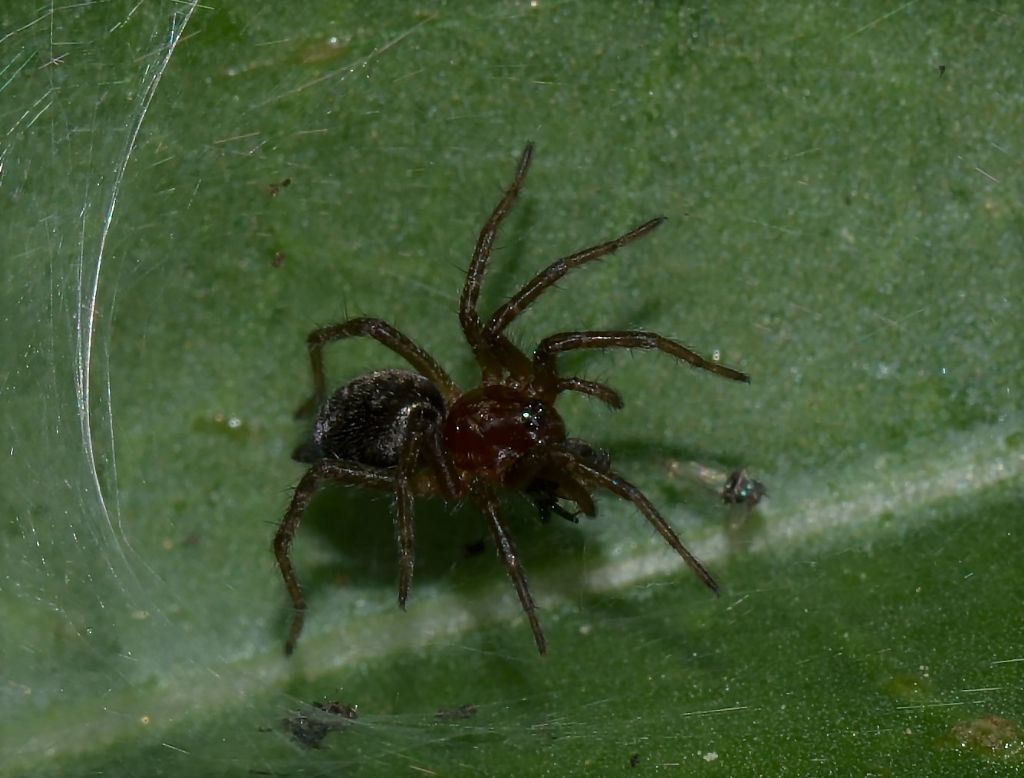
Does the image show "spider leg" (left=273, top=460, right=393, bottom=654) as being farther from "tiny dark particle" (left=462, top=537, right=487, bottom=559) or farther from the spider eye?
the spider eye

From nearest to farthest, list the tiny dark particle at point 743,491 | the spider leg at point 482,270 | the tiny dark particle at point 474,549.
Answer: the tiny dark particle at point 743,491, the spider leg at point 482,270, the tiny dark particle at point 474,549

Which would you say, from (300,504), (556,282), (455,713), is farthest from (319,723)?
(556,282)

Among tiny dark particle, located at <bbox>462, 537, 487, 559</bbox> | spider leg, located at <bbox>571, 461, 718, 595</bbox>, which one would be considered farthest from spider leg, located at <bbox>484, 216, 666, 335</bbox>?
tiny dark particle, located at <bbox>462, 537, 487, 559</bbox>

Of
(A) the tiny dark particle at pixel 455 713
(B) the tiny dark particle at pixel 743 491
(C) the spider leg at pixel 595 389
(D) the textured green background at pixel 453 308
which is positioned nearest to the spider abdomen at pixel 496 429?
(C) the spider leg at pixel 595 389

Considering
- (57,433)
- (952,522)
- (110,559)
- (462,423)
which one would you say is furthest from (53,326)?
(952,522)

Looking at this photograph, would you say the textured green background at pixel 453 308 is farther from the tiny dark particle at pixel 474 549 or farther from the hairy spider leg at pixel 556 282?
the hairy spider leg at pixel 556 282

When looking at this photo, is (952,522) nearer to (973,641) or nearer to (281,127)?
(973,641)
